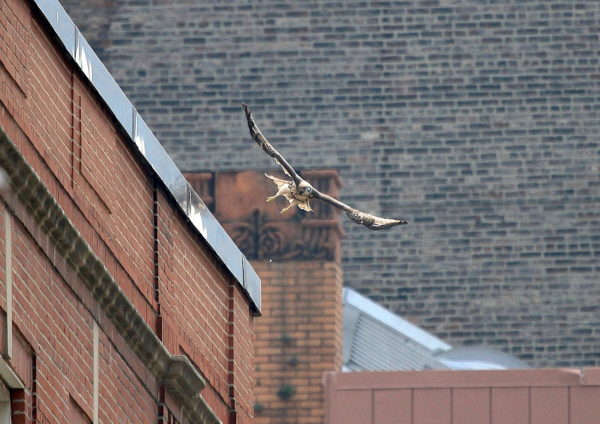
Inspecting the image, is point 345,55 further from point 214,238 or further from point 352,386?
point 214,238

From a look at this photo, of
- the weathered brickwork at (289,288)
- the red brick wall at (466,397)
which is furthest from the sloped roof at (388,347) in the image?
the red brick wall at (466,397)

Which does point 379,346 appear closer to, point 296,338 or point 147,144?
point 296,338

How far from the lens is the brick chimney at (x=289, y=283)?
21938 mm

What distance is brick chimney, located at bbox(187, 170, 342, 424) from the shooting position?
21.9 metres

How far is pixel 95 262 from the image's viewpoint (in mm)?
13852

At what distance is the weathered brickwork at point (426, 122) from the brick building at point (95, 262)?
10.6 m

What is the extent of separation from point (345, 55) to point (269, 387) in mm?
7781

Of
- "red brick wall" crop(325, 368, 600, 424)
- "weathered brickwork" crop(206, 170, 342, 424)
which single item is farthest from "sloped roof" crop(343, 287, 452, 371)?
"red brick wall" crop(325, 368, 600, 424)

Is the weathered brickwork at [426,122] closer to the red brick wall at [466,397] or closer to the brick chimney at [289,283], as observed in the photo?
the brick chimney at [289,283]

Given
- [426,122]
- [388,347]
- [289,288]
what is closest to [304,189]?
[289,288]

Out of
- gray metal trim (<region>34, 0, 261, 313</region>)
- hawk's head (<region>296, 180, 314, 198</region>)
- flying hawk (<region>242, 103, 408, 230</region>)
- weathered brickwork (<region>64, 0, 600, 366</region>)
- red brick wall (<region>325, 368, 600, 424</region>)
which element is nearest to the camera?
gray metal trim (<region>34, 0, 261, 313</region>)

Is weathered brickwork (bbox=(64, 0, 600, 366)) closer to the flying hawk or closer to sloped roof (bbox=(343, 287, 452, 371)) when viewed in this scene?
sloped roof (bbox=(343, 287, 452, 371))

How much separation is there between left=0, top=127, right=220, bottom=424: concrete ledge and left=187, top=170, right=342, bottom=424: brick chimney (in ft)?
17.9

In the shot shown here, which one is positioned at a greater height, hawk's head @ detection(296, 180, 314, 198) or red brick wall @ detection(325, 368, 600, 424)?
hawk's head @ detection(296, 180, 314, 198)
